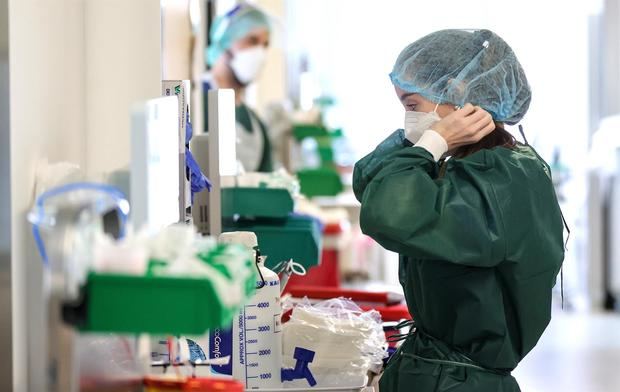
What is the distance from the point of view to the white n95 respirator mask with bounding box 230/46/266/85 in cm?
514

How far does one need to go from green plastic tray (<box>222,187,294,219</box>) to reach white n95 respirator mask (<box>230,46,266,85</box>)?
6.93 feet

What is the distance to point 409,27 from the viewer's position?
8078mm

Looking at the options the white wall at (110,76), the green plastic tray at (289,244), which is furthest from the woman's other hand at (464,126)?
the green plastic tray at (289,244)

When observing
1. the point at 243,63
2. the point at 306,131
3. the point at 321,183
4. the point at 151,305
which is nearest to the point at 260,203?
the point at 151,305

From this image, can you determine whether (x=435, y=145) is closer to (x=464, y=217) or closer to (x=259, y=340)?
(x=464, y=217)

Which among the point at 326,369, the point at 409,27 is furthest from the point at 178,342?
the point at 409,27

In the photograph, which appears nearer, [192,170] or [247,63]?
[192,170]

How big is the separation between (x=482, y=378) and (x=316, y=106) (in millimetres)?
5030

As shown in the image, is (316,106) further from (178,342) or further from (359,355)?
(178,342)

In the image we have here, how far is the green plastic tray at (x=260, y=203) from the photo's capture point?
311 cm

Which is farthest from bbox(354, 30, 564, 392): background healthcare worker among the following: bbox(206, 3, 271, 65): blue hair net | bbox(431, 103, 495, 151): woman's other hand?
bbox(206, 3, 271, 65): blue hair net

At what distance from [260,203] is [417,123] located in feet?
2.92

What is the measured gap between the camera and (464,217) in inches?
83.4

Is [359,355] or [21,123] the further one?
[359,355]
